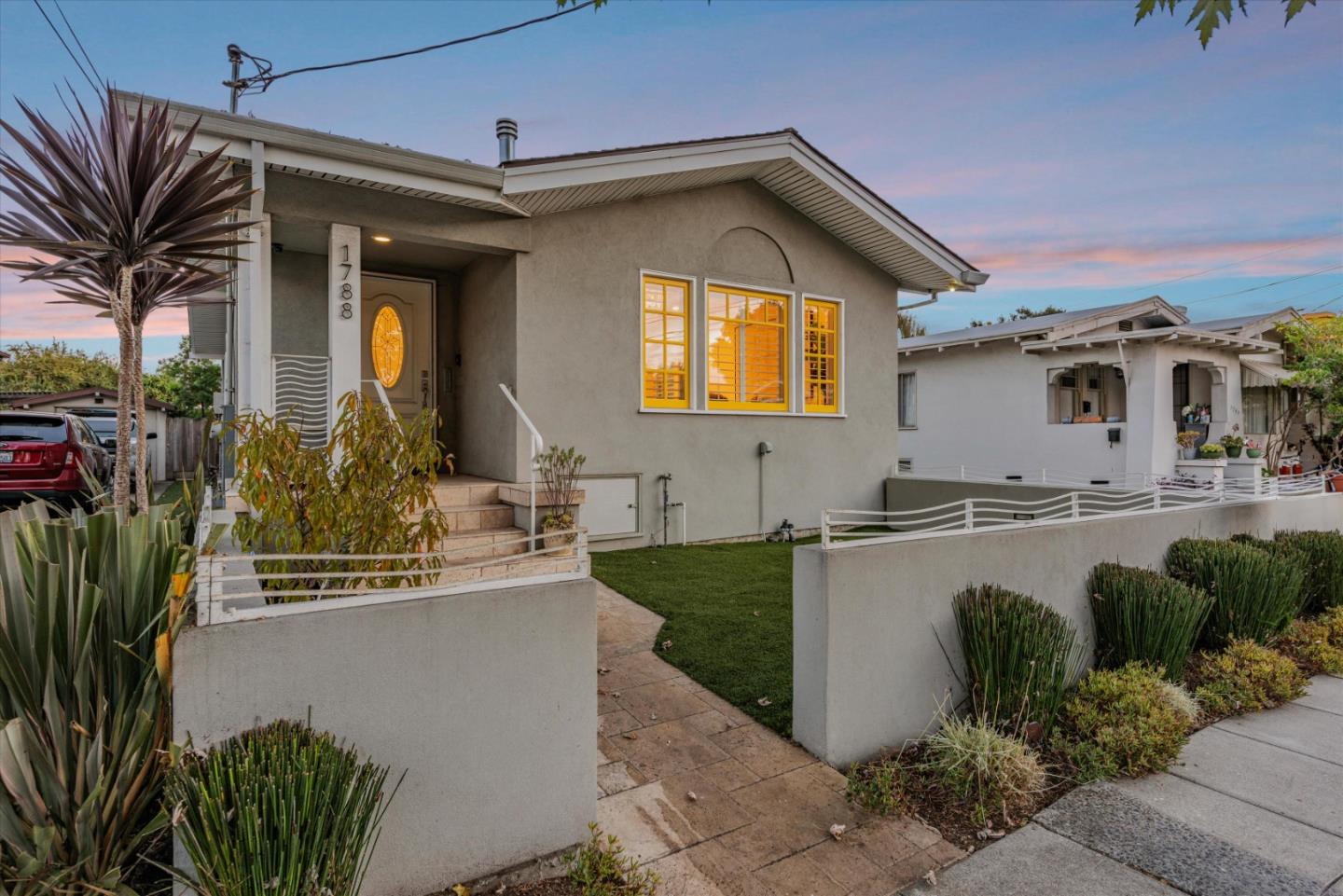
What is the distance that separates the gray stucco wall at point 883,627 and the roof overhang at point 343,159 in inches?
196

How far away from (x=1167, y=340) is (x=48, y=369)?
39182 millimetres

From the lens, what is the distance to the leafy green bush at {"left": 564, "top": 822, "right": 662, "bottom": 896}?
2275mm

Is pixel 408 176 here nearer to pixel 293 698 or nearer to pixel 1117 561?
pixel 293 698

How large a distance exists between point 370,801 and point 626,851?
1.08 metres

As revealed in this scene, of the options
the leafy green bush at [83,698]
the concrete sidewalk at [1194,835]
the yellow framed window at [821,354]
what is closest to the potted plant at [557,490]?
the leafy green bush at [83,698]

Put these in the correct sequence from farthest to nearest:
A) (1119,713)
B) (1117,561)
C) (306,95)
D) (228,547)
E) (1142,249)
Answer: (1142,249) → (306,95) → (1117,561) → (1119,713) → (228,547)

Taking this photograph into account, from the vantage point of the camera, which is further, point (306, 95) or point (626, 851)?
point (306, 95)

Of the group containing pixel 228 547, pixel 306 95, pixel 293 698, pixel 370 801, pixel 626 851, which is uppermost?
pixel 306 95

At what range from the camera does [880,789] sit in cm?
295

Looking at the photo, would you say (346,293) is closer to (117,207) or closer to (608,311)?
(608,311)

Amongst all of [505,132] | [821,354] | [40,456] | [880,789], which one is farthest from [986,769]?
[40,456]

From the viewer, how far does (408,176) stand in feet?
19.6

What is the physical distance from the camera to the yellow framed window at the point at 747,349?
870 cm

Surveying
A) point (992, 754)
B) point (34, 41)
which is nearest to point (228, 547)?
point (992, 754)
